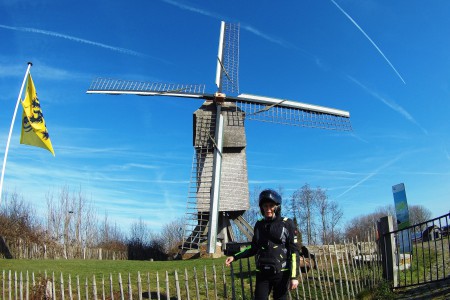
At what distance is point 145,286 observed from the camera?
927 centimetres

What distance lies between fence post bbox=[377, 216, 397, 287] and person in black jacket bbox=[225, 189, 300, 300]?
395cm

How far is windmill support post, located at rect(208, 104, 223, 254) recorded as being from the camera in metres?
16.9

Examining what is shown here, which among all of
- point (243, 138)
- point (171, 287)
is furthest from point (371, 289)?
point (243, 138)

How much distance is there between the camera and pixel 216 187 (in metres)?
17.7

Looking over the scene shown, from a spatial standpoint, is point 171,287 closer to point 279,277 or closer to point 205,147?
point 279,277

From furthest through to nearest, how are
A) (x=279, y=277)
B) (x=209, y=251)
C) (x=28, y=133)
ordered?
(x=209, y=251) < (x=28, y=133) < (x=279, y=277)

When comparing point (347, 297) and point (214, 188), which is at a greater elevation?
point (214, 188)

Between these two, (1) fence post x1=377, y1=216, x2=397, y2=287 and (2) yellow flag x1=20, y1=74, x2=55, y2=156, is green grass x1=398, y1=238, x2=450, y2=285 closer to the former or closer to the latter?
(1) fence post x1=377, y1=216, x2=397, y2=287

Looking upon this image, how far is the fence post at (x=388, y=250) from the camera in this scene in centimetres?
763

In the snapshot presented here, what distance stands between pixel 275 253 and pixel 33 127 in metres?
13.4

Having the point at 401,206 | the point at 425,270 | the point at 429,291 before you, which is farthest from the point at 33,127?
the point at 429,291

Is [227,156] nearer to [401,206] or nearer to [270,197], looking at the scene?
[401,206]

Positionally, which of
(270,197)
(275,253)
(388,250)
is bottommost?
(388,250)

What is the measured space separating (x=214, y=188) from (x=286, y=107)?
21.0ft
